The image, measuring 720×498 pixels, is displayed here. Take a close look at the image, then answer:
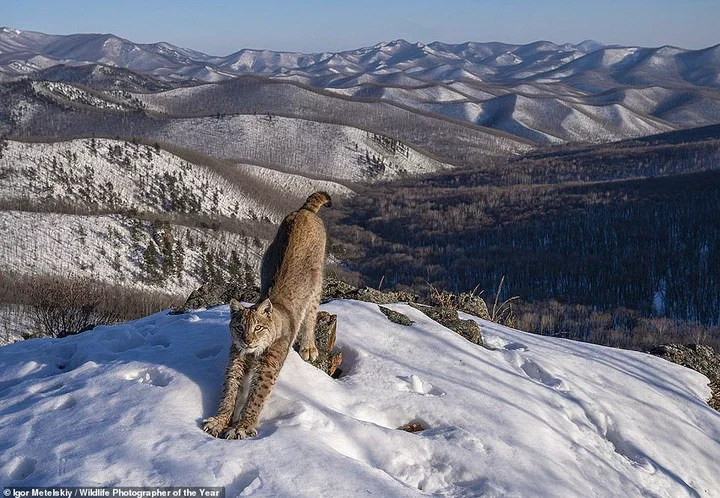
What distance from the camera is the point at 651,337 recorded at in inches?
1489

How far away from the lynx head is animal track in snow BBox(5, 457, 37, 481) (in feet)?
7.42

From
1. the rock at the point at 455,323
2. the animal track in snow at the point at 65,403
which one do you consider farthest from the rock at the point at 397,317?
the animal track in snow at the point at 65,403

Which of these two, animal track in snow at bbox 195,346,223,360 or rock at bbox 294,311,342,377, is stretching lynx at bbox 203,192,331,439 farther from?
animal track in snow at bbox 195,346,223,360

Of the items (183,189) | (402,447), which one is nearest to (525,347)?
(402,447)

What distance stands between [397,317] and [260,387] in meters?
3.99

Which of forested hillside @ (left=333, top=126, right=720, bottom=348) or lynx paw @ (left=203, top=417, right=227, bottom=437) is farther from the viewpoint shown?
forested hillside @ (left=333, top=126, right=720, bottom=348)

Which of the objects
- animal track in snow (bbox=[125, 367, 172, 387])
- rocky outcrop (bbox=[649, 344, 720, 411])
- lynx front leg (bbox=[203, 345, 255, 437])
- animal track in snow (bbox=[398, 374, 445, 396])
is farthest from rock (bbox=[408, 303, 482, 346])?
animal track in snow (bbox=[125, 367, 172, 387])

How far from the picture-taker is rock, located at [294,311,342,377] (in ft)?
27.0

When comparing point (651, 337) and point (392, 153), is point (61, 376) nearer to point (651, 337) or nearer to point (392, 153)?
point (651, 337)

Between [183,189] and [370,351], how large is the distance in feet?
238

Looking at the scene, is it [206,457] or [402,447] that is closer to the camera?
[206,457]

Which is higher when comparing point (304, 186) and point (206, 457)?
point (206, 457)

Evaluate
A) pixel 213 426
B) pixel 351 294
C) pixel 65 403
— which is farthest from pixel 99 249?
pixel 213 426

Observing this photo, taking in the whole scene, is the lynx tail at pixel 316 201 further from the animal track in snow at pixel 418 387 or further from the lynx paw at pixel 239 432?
the lynx paw at pixel 239 432
